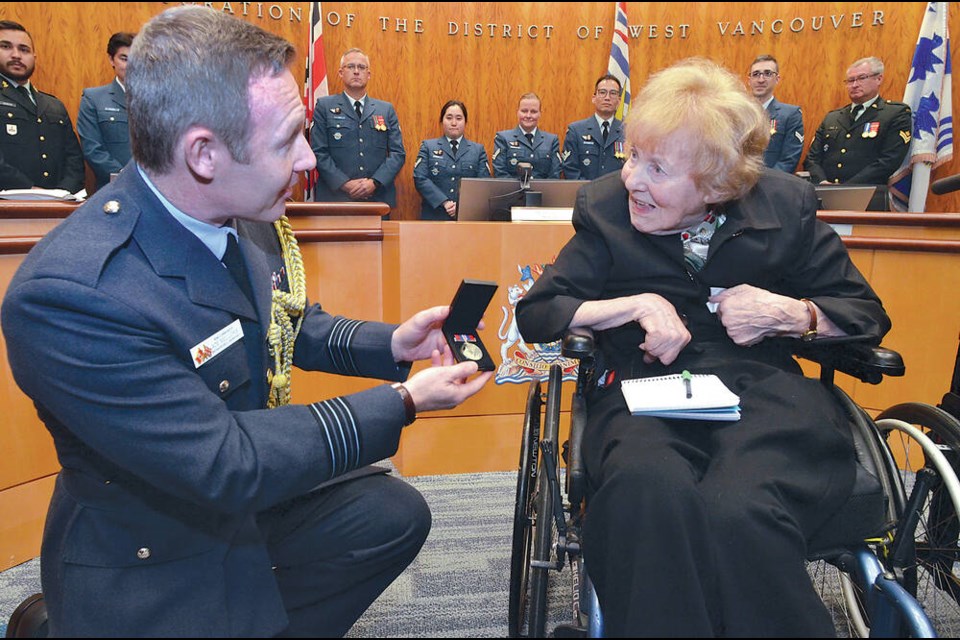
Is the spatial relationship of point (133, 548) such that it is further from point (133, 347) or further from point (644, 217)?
point (644, 217)

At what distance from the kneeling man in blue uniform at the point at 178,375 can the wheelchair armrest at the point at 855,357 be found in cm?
78

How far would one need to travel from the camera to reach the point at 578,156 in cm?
512

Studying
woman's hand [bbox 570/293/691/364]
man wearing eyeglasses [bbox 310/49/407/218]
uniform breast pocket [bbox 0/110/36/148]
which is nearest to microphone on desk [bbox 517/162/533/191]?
woman's hand [bbox 570/293/691/364]

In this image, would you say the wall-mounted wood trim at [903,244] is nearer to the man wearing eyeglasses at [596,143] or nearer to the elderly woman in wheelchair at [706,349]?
the elderly woman in wheelchair at [706,349]

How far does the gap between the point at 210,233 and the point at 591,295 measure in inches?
32.3

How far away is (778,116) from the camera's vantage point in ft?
15.9

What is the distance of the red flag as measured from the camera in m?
4.88

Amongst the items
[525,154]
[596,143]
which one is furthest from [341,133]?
[596,143]

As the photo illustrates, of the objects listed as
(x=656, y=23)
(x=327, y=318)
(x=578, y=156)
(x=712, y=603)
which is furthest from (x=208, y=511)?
(x=656, y=23)


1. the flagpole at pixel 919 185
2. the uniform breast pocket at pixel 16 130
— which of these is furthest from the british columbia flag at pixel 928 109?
the uniform breast pocket at pixel 16 130

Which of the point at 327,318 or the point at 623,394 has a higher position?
the point at 327,318

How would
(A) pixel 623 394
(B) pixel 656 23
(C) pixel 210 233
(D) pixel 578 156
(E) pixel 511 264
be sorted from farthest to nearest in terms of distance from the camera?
(B) pixel 656 23, (D) pixel 578 156, (E) pixel 511 264, (A) pixel 623 394, (C) pixel 210 233

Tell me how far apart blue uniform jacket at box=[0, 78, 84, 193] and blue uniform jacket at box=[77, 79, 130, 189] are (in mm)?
100

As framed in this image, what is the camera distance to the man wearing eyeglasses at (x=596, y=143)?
199 inches
